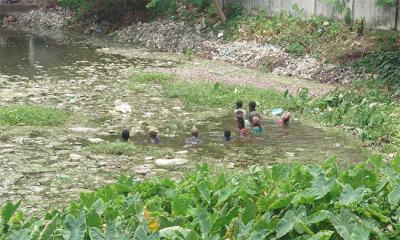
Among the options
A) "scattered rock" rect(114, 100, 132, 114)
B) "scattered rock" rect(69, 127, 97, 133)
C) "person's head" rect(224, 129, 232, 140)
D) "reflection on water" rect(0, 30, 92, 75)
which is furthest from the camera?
"reflection on water" rect(0, 30, 92, 75)

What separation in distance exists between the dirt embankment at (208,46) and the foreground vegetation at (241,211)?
36.2ft

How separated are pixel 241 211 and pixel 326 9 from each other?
16064 mm

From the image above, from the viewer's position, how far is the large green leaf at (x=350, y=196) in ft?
12.7

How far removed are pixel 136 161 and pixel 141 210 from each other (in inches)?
179

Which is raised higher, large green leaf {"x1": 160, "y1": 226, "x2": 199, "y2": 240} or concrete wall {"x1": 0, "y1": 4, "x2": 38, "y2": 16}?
large green leaf {"x1": 160, "y1": 226, "x2": 199, "y2": 240}

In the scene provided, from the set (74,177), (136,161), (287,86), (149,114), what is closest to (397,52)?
(287,86)

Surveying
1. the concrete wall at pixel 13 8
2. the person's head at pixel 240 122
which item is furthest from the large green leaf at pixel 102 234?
the concrete wall at pixel 13 8

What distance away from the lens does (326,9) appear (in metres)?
19.1

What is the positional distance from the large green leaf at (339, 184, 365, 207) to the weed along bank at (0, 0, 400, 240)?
13mm

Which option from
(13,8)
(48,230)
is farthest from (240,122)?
(13,8)

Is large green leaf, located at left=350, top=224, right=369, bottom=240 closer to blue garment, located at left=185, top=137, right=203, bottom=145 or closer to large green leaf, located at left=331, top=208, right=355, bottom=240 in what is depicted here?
large green leaf, located at left=331, top=208, right=355, bottom=240

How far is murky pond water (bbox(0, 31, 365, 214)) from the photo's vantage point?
7578 mm

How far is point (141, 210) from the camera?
13.0ft

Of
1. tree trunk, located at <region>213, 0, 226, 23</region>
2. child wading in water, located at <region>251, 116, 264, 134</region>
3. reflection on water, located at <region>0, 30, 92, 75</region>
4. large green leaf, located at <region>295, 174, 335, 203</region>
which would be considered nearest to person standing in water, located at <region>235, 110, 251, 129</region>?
child wading in water, located at <region>251, 116, 264, 134</region>
